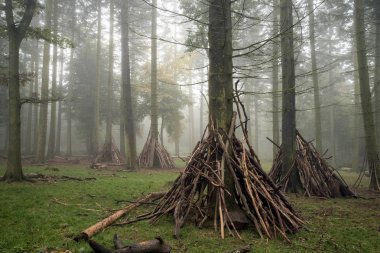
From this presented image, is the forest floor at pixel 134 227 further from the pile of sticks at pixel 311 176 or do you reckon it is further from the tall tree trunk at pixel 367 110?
the tall tree trunk at pixel 367 110

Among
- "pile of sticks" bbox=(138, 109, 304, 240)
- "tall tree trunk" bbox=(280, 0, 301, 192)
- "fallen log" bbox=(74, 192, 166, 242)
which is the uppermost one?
"tall tree trunk" bbox=(280, 0, 301, 192)

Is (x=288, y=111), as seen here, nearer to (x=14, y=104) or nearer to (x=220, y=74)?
(x=220, y=74)

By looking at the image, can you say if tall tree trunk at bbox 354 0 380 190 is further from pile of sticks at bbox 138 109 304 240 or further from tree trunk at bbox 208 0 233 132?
tree trunk at bbox 208 0 233 132

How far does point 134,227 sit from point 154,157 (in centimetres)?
1153

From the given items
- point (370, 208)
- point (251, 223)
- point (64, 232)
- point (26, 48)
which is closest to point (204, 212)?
point (251, 223)

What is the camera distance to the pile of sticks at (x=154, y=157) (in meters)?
16.7

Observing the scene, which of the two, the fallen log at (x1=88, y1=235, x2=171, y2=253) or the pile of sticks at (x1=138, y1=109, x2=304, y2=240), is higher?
the pile of sticks at (x1=138, y1=109, x2=304, y2=240)

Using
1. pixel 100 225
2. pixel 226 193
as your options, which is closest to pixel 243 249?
pixel 226 193

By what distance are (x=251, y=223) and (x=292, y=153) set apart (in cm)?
482

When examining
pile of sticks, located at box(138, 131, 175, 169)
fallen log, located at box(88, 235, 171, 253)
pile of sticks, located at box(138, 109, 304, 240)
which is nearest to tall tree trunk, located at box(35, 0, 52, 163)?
pile of sticks, located at box(138, 131, 175, 169)

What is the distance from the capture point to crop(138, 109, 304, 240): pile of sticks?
17.0ft

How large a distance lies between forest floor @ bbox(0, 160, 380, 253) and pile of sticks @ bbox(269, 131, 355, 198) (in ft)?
2.86

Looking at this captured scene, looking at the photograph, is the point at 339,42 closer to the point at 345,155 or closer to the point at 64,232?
the point at 345,155

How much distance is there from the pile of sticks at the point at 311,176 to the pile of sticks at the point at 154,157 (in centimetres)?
799
